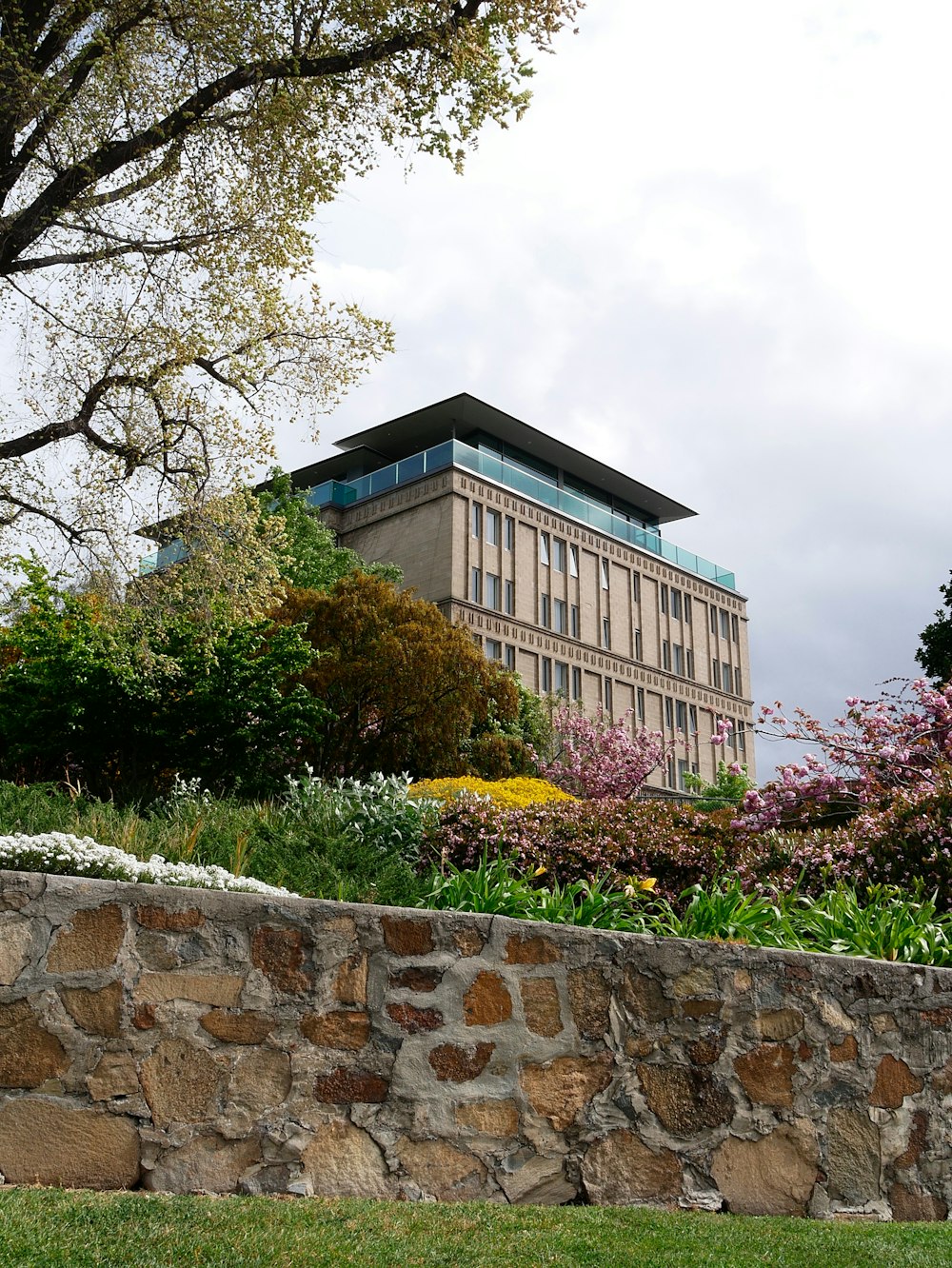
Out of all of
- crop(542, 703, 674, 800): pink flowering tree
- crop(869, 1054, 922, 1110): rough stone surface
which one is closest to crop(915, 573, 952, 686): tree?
crop(542, 703, 674, 800): pink flowering tree

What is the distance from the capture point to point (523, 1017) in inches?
192

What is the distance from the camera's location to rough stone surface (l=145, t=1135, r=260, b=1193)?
421cm

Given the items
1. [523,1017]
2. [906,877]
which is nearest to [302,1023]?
[523,1017]

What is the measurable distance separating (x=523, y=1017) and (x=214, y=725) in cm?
1285

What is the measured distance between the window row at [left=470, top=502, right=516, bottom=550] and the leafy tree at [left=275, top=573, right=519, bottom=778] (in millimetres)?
21716

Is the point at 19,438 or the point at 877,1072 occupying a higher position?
the point at 19,438

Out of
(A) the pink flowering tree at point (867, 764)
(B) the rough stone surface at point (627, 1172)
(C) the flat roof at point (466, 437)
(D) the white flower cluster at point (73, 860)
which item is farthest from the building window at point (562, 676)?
(B) the rough stone surface at point (627, 1172)

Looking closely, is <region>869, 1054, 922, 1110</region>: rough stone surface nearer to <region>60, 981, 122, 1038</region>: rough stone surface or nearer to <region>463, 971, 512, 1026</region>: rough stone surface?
<region>463, 971, 512, 1026</region>: rough stone surface

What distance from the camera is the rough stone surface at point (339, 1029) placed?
4527mm

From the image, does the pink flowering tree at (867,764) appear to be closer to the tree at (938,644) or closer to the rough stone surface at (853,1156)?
the rough stone surface at (853,1156)

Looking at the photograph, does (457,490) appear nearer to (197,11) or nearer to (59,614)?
(59,614)

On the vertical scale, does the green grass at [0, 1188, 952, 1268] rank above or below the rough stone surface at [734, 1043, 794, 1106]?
below

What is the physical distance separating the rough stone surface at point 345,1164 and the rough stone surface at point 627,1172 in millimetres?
946

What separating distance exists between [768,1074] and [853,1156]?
636mm
